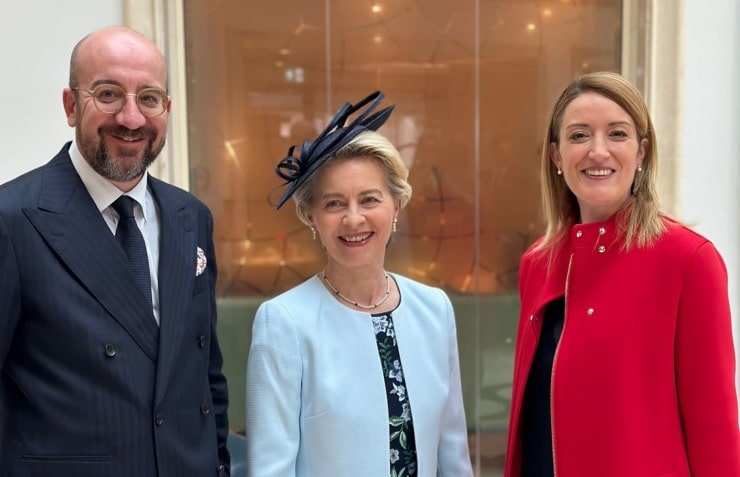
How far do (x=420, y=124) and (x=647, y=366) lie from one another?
260cm

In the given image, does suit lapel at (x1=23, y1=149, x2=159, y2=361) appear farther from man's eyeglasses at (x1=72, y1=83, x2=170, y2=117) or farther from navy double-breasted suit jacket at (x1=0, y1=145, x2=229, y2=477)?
man's eyeglasses at (x1=72, y1=83, x2=170, y2=117)

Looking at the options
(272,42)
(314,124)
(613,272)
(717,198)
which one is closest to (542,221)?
(717,198)

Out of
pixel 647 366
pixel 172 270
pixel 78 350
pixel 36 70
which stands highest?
pixel 36 70

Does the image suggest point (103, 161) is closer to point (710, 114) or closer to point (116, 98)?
point (116, 98)

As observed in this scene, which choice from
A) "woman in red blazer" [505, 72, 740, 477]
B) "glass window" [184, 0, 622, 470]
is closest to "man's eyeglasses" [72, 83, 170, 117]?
"woman in red blazer" [505, 72, 740, 477]

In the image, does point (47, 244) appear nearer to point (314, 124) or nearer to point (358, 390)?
point (358, 390)

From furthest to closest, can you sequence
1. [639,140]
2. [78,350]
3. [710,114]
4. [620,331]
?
[710,114], [639,140], [620,331], [78,350]

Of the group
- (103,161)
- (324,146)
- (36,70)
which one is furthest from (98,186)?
(36,70)

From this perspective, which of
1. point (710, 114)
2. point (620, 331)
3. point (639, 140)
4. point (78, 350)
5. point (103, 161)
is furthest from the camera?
point (710, 114)

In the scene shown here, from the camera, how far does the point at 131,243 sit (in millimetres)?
1721

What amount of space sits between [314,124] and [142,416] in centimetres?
267

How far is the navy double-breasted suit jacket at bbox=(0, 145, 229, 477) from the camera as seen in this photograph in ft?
5.12

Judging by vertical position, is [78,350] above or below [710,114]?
below

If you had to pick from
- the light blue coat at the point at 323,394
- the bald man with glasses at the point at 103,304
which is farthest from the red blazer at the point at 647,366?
the bald man with glasses at the point at 103,304
